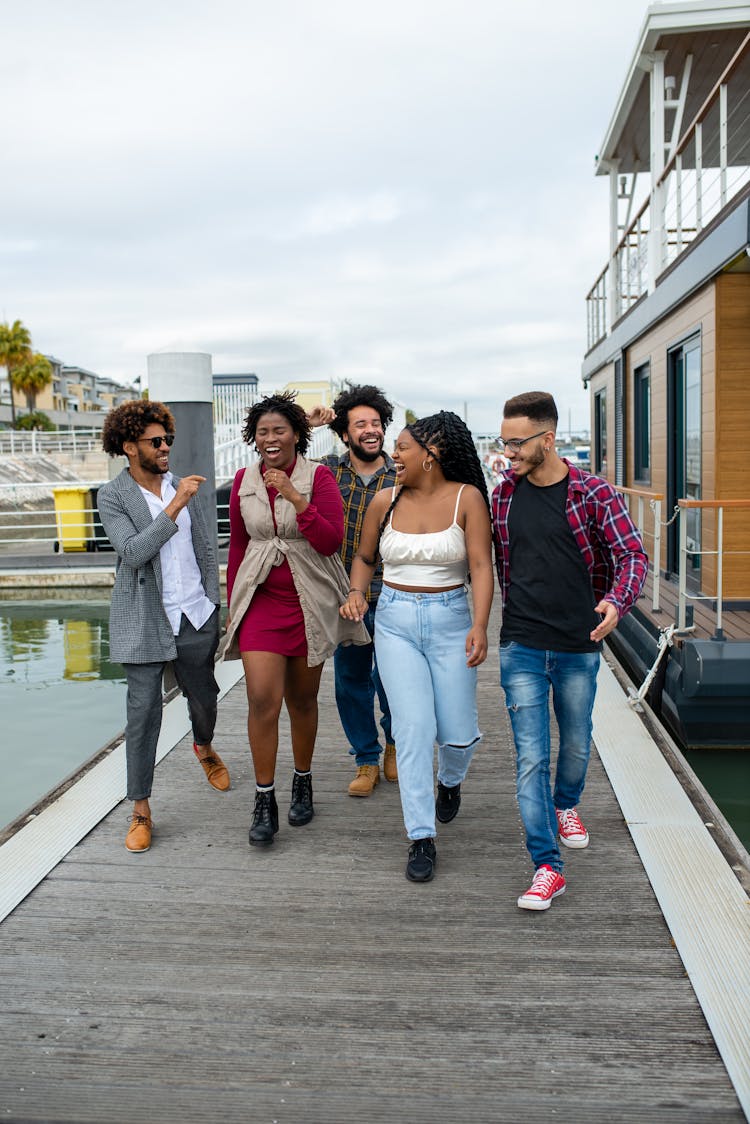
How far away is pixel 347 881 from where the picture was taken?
3602mm

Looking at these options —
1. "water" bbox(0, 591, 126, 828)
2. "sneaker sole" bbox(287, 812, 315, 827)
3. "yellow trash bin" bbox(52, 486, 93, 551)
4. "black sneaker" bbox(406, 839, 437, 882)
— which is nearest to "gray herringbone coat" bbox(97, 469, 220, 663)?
"sneaker sole" bbox(287, 812, 315, 827)

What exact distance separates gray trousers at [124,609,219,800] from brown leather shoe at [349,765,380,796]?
81cm

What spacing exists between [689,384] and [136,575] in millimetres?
6802

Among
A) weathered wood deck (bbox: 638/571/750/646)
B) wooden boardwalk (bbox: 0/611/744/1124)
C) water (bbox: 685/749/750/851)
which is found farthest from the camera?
weathered wood deck (bbox: 638/571/750/646)

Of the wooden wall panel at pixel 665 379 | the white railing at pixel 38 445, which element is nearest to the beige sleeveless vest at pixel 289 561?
the wooden wall panel at pixel 665 379

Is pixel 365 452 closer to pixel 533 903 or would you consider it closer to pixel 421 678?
pixel 421 678

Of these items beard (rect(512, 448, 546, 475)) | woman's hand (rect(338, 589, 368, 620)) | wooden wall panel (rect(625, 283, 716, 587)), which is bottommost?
woman's hand (rect(338, 589, 368, 620))

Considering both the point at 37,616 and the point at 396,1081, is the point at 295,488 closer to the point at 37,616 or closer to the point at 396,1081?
the point at 396,1081

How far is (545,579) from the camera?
3439 mm

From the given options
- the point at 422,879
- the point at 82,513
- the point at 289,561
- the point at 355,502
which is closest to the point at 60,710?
the point at 355,502

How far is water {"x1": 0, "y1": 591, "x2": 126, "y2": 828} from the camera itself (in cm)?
675

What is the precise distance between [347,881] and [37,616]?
1060 centimetres

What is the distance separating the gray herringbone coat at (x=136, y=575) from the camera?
390 cm

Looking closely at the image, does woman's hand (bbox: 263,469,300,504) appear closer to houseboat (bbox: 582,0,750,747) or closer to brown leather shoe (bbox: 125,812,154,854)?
brown leather shoe (bbox: 125,812,154,854)
